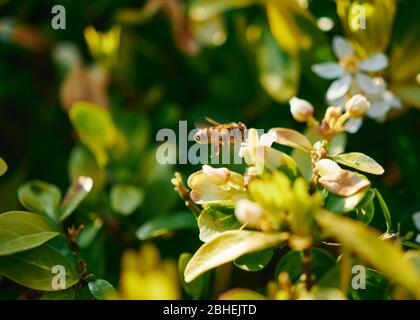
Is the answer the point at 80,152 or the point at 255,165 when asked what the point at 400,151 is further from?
the point at 80,152

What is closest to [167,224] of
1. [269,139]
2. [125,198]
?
[125,198]

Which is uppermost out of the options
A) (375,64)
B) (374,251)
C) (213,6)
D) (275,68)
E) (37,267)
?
(213,6)

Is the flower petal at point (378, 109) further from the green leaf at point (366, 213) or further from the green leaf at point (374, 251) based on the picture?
the green leaf at point (374, 251)

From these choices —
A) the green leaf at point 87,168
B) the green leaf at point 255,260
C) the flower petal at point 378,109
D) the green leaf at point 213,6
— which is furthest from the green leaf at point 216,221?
the green leaf at point 213,6

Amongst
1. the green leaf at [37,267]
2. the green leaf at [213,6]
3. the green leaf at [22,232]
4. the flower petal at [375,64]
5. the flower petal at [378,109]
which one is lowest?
the green leaf at [37,267]

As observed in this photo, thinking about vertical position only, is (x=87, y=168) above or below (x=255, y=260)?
above

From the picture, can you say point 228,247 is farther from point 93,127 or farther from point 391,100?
point 93,127
